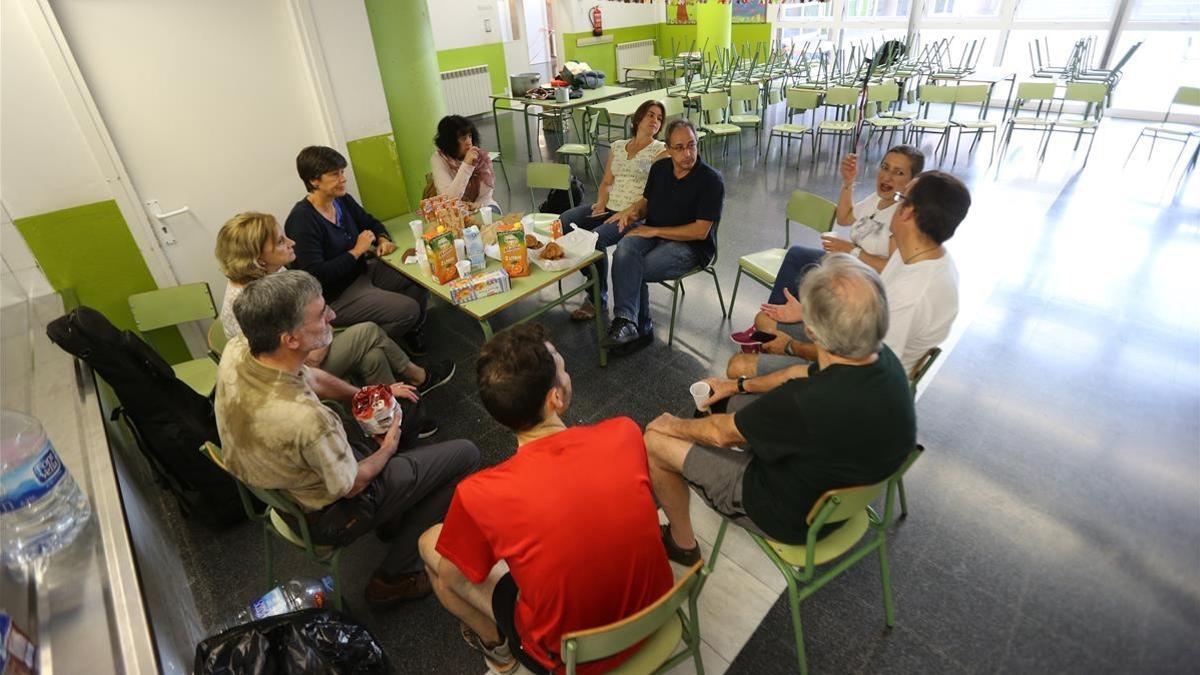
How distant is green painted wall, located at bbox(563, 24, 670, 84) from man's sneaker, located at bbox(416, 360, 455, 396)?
8708 millimetres

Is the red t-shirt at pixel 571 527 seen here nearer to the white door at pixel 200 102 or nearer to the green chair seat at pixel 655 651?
the green chair seat at pixel 655 651

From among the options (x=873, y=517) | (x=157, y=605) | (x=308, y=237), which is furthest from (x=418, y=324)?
(x=873, y=517)

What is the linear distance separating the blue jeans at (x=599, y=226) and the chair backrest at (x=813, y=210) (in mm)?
1078

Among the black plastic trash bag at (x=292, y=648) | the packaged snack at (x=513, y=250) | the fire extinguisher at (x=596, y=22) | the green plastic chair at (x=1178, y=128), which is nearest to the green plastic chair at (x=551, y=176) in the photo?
the packaged snack at (x=513, y=250)

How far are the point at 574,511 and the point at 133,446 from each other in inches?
106

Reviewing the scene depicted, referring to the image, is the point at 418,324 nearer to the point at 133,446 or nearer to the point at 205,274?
the point at 205,274

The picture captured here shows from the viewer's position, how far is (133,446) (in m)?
2.68

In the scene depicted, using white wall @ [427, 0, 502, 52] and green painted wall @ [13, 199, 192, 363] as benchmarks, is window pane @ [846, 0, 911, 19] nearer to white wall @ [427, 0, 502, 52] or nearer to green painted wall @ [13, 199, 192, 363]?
white wall @ [427, 0, 502, 52]

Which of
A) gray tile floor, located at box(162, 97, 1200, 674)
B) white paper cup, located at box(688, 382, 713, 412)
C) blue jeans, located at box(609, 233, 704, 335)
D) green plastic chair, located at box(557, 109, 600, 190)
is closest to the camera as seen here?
gray tile floor, located at box(162, 97, 1200, 674)

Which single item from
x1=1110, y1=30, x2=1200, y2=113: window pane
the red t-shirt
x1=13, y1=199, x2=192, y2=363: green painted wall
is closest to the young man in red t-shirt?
the red t-shirt

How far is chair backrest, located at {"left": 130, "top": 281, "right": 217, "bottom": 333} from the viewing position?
2.78 m

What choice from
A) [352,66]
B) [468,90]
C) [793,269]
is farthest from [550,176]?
[468,90]

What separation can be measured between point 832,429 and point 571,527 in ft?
2.33

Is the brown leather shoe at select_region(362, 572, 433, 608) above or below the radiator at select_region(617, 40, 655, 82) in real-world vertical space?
below
